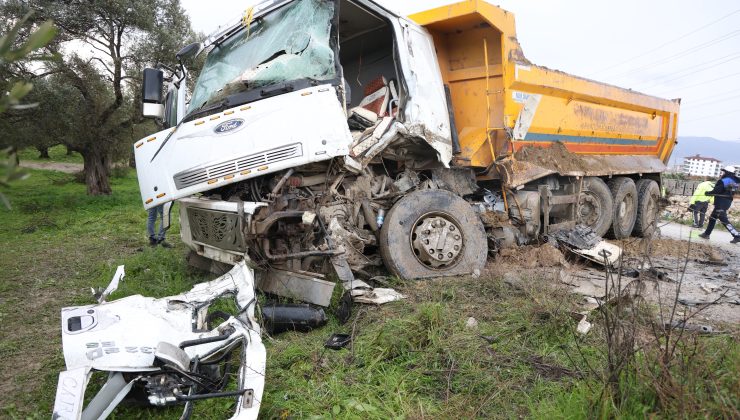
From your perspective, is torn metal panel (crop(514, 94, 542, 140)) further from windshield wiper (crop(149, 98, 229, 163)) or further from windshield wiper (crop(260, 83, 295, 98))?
windshield wiper (crop(149, 98, 229, 163))

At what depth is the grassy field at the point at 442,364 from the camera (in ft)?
6.45

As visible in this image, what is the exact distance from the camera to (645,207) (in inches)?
318

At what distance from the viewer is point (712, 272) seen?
5625 millimetres

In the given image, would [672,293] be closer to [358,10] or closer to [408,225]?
[408,225]

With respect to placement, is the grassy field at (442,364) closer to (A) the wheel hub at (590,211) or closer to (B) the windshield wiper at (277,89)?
(B) the windshield wiper at (277,89)

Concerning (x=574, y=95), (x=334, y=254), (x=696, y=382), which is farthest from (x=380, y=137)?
(x=574, y=95)

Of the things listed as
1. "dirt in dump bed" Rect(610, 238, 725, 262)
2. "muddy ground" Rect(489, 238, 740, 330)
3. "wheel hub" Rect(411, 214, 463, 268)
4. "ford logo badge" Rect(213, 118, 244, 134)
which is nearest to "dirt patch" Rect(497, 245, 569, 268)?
"muddy ground" Rect(489, 238, 740, 330)

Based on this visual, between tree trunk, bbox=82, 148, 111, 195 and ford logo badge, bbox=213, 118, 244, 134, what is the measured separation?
1205 centimetres

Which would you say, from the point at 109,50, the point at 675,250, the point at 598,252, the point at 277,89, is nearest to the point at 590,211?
the point at 675,250

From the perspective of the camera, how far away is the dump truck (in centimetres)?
348

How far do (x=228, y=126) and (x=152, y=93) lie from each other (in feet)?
4.42

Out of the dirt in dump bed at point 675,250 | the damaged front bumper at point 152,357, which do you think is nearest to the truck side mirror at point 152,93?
the damaged front bumper at point 152,357

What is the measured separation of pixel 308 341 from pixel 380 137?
1.85m

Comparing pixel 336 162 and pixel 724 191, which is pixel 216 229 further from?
pixel 724 191
